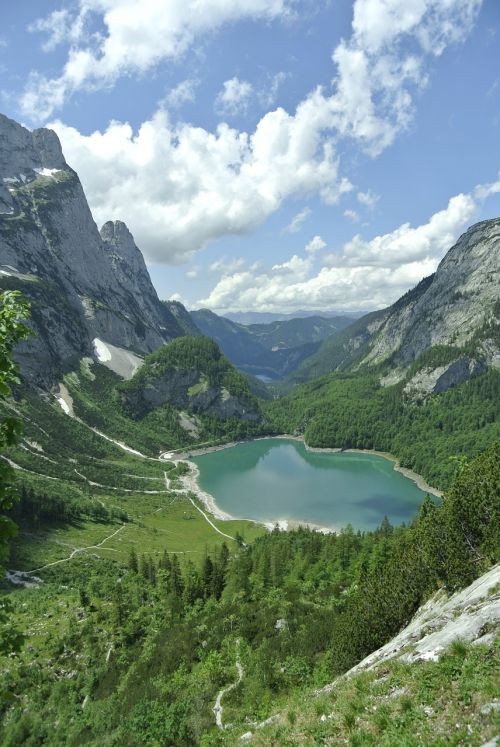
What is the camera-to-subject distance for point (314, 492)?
15038 centimetres

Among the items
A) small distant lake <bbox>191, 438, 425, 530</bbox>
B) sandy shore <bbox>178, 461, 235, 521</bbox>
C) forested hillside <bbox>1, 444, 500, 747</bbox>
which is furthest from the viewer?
sandy shore <bbox>178, 461, 235, 521</bbox>

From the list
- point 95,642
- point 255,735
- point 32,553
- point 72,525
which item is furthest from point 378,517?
point 255,735

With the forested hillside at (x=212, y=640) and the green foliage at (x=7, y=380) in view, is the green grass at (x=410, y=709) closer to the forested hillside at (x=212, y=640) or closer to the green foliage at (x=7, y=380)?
the forested hillside at (x=212, y=640)

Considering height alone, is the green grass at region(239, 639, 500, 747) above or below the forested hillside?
above

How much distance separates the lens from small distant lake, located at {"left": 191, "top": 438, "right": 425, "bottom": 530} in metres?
128

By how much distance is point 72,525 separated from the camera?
10144 centimetres

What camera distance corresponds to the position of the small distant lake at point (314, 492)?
128 meters

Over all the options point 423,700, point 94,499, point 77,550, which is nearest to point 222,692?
point 423,700

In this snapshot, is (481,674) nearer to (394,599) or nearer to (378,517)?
(394,599)

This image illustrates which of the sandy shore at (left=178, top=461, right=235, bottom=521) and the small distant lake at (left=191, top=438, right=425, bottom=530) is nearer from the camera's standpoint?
the small distant lake at (left=191, top=438, right=425, bottom=530)

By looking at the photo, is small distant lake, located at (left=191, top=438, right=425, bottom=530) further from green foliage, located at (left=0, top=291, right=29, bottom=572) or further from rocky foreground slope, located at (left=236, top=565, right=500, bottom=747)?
green foliage, located at (left=0, top=291, right=29, bottom=572)

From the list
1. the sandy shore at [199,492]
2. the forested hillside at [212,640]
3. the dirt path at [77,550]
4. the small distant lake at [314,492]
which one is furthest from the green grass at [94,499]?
the forested hillside at [212,640]

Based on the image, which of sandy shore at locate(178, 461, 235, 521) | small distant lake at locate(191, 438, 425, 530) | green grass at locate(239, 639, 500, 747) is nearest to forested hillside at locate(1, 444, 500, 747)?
green grass at locate(239, 639, 500, 747)

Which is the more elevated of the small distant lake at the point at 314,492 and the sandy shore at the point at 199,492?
the sandy shore at the point at 199,492
